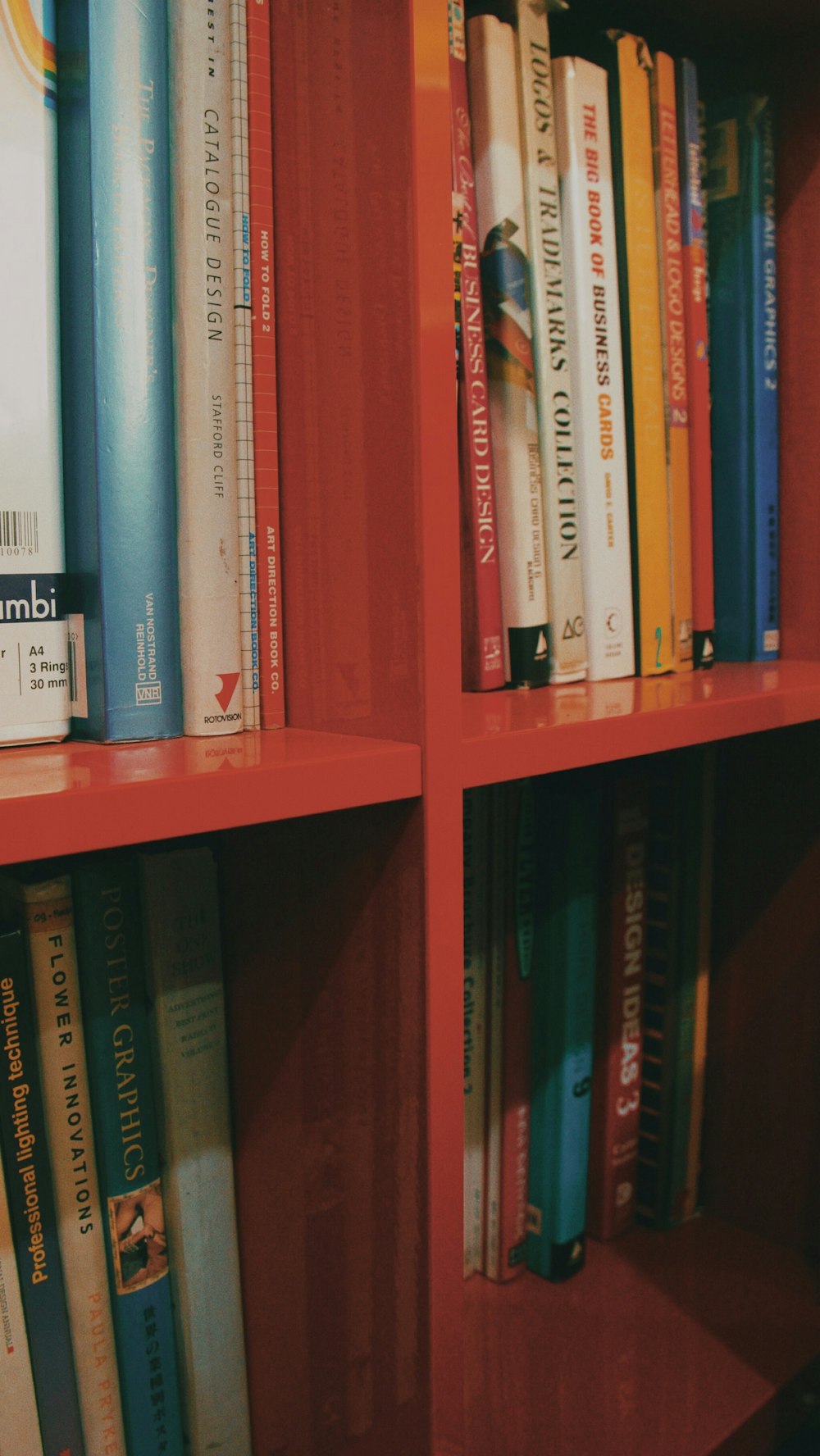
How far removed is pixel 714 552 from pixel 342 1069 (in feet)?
1.78

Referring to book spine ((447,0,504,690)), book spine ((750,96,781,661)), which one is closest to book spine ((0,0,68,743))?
book spine ((447,0,504,690))

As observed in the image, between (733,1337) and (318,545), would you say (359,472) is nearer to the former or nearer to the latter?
(318,545)

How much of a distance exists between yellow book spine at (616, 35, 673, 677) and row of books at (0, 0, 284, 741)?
308 millimetres

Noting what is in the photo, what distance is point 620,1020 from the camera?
0.88 meters

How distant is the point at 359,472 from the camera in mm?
476

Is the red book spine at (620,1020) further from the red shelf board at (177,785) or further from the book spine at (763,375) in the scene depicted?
the red shelf board at (177,785)

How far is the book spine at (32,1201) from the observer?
51 centimetres

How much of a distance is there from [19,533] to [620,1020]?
66cm

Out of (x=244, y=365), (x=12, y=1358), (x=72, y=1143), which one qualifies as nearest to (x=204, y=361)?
(x=244, y=365)

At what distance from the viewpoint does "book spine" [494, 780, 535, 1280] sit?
804 millimetres

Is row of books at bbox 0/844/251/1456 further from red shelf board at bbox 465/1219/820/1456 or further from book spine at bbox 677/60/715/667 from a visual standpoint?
book spine at bbox 677/60/715/667

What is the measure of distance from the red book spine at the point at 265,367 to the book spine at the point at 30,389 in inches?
3.8

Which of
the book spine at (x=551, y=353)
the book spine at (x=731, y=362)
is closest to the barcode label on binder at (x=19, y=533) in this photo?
the book spine at (x=551, y=353)

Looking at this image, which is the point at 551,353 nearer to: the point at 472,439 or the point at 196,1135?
the point at 472,439
